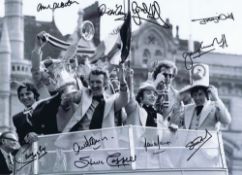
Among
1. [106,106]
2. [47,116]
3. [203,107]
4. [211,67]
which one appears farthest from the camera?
[211,67]

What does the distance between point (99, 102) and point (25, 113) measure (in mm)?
1442

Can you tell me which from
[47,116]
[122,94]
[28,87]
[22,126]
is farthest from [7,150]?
[122,94]

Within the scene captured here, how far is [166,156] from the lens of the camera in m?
10.0

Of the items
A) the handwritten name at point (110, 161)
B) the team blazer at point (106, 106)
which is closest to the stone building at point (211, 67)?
the team blazer at point (106, 106)

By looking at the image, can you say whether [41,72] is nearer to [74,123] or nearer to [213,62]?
[74,123]

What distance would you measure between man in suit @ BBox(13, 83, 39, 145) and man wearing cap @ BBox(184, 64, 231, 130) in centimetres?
178

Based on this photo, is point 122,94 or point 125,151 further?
point 122,94

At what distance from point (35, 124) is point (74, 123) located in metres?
0.69
